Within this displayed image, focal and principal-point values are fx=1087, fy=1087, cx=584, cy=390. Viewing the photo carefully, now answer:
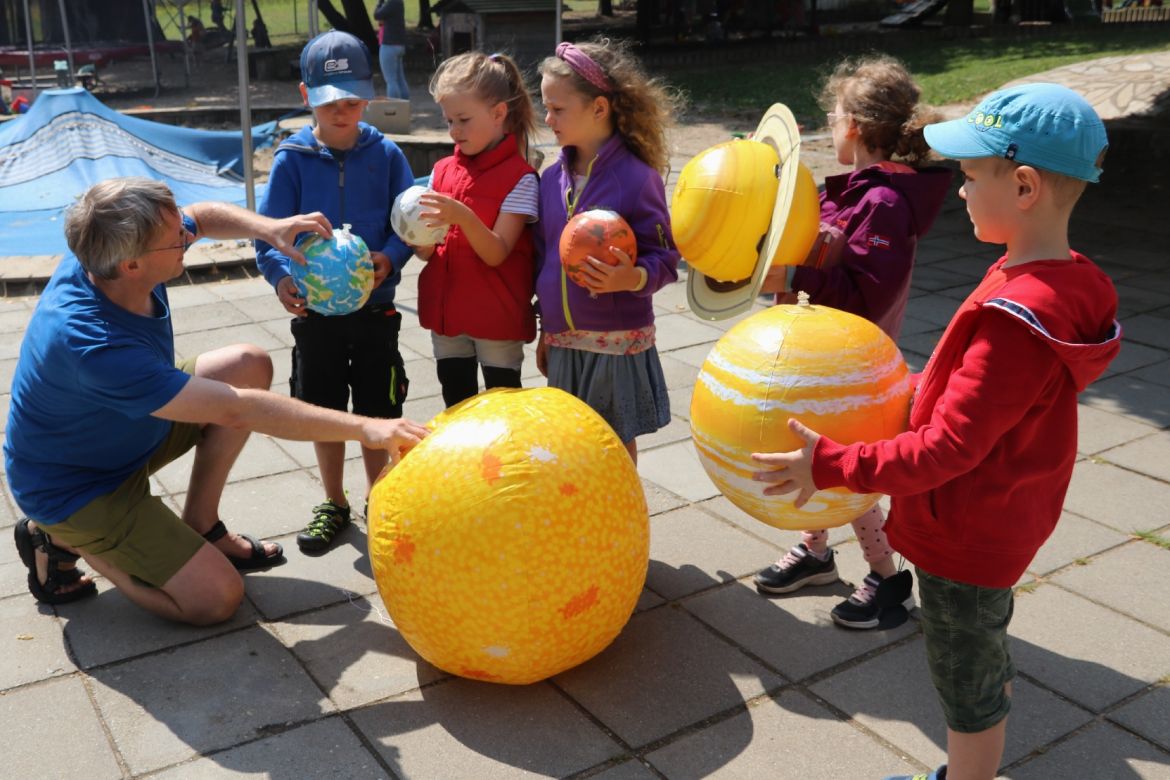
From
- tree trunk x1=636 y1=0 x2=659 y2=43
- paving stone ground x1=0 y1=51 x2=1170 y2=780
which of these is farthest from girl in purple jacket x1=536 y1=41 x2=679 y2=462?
tree trunk x1=636 y1=0 x2=659 y2=43

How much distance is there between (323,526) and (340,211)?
1.30m

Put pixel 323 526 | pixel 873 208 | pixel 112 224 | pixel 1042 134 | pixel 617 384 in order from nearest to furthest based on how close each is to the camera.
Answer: pixel 1042 134, pixel 112 224, pixel 873 208, pixel 617 384, pixel 323 526

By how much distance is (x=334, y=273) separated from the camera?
155 inches

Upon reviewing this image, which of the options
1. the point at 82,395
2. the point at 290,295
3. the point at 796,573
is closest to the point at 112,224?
the point at 82,395

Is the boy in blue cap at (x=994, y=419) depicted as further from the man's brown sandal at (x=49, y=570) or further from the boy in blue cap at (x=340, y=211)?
the man's brown sandal at (x=49, y=570)

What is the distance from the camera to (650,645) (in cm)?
378

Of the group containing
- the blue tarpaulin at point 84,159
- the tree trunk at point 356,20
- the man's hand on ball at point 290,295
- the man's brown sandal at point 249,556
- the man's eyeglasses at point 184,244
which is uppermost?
the tree trunk at point 356,20

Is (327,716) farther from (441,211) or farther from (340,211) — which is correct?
(340,211)

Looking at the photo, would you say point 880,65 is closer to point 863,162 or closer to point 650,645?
point 863,162

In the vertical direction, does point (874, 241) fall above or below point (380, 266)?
above

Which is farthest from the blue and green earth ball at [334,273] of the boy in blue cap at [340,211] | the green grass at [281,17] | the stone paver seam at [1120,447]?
the green grass at [281,17]

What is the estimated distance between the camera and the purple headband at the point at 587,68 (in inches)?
154

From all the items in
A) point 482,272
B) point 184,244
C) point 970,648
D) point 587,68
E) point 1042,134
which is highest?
point 587,68

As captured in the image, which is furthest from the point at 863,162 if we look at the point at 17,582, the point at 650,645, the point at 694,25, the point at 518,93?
the point at 694,25
